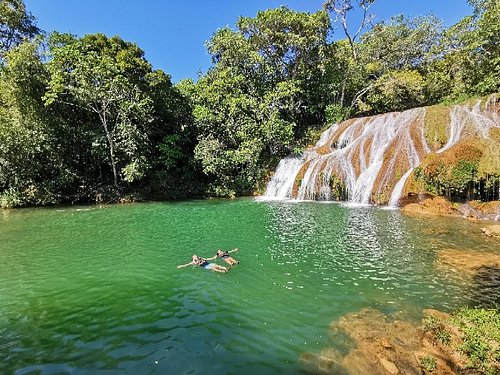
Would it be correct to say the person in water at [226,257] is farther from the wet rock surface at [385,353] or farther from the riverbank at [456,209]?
the riverbank at [456,209]

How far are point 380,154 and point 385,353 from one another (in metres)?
20.0

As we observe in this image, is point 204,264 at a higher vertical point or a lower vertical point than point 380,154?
lower

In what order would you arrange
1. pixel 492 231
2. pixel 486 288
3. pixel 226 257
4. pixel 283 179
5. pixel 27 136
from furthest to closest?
1. pixel 283 179
2. pixel 27 136
3. pixel 492 231
4. pixel 226 257
5. pixel 486 288

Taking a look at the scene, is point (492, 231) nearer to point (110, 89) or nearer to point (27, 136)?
point (110, 89)

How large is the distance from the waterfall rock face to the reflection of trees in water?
1165 cm

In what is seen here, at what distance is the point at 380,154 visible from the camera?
23.9 m

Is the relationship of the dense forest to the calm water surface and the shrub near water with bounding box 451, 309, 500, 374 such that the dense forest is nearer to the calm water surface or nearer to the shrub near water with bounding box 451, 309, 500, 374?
the calm water surface

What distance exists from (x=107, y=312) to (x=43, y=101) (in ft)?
77.0

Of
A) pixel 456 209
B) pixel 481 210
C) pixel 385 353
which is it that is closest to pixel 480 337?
pixel 385 353

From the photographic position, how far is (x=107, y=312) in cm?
768

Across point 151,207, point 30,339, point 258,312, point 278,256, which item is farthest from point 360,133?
point 30,339

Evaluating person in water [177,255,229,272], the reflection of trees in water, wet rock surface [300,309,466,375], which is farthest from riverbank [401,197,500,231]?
person in water [177,255,229,272]

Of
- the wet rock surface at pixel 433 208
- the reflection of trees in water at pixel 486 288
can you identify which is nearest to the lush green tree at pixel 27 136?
the wet rock surface at pixel 433 208

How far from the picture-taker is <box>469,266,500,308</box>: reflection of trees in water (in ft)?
25.2
